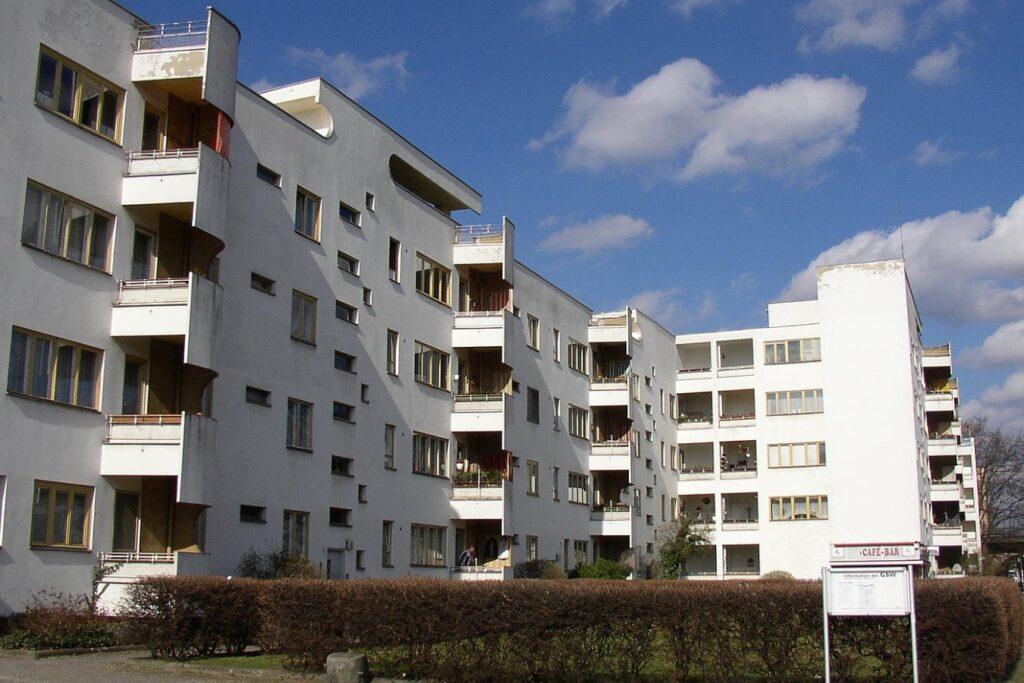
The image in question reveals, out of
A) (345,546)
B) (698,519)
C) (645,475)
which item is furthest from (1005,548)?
(345,546)

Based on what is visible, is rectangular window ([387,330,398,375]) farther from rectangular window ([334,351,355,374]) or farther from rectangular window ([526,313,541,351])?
rectangular window ([526,313,541,351])

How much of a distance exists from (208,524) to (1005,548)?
375 ft

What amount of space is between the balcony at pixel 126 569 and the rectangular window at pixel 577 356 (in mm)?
31296

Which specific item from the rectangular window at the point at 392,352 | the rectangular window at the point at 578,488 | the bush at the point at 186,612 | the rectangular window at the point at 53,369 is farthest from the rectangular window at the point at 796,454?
the bush at the point at 186,612

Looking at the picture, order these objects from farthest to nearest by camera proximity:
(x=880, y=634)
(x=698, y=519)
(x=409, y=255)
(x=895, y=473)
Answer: (x=698, y=519) → (x=895, y=473) → (x=409, y=255) → (x=880, y=634)

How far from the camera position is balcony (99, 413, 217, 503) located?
26781 millimetres

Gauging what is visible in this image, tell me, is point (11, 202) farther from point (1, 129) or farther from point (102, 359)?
point (102, 359)

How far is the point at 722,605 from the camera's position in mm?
17969

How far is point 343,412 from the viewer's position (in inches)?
1462

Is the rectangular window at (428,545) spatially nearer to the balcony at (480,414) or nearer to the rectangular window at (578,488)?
the balcony at (480,414)

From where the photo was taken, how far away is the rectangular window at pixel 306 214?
116 feet

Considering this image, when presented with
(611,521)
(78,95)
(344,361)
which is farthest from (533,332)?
(78,95)

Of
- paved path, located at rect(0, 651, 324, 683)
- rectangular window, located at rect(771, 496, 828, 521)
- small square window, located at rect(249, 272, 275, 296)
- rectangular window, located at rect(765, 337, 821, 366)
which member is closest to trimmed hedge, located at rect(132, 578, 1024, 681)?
paved path, located at rect(0, 651, 324, 683)

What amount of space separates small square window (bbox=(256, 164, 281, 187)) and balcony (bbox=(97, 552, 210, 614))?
1231 cm
